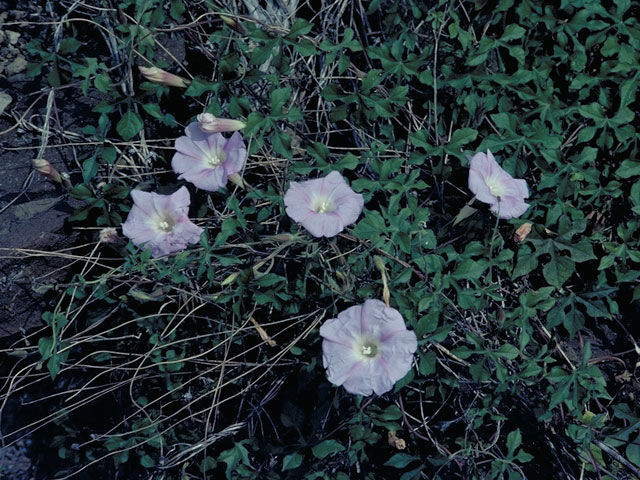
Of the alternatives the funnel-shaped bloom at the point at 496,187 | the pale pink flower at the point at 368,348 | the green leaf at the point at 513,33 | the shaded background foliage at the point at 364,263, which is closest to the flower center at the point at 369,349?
the pale pink flower at the point at 368,348

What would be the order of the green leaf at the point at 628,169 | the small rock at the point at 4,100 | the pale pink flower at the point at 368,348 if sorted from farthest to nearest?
the small rock at the point at 4,100 < the green leaf at the point at 628,169 < the pale pink flower at the point at 368,348

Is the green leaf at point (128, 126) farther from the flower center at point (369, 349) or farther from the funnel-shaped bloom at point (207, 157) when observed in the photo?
the flower center at point (369, 349)

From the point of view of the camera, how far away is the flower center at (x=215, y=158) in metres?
2.37

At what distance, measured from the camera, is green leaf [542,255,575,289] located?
7.90 feet

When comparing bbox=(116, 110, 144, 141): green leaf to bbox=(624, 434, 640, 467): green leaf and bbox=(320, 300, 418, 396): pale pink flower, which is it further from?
bbox=(624, 434, 640, 467): green leaf

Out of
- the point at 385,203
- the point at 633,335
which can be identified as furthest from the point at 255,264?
the point at 633,335

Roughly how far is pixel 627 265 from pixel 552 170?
18.4 inches

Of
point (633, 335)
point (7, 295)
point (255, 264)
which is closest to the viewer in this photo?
point (255, 264)

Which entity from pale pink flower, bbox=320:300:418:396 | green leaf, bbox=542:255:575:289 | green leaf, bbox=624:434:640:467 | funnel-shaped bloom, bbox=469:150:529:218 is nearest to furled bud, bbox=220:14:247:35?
funnel-shaped bloom, bbox=469:150:529:218

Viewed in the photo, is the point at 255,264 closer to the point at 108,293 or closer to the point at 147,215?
the point at 147,215

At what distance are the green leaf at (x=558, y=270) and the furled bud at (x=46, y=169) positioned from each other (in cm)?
178

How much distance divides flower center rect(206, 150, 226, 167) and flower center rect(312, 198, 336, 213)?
0.41m

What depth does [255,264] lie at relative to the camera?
2.26m

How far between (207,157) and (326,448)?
3.52ft
